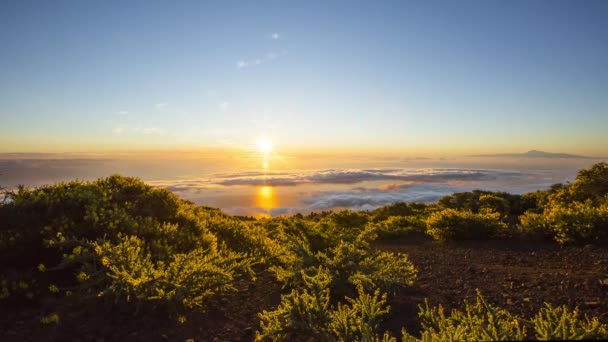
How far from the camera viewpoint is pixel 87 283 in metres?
4.58

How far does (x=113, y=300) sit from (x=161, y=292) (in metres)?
0.86

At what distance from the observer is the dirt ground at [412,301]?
396 centimetres

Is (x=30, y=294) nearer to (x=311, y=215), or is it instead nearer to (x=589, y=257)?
(x=589, y=257)

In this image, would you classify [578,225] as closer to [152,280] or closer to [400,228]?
[400,228]

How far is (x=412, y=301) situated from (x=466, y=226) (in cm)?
537

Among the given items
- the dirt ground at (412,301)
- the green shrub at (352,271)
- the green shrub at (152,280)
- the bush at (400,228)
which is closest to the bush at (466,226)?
the bush at (400,228)

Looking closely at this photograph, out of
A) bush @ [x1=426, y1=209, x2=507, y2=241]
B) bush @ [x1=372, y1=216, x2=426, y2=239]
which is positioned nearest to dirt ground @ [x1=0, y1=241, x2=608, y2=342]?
bush @ [x1=426, y1=209, x2=507, y2=241]

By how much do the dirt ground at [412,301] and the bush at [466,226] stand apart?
2.24 m

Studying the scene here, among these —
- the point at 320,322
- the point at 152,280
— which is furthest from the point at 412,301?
the point at 152,280

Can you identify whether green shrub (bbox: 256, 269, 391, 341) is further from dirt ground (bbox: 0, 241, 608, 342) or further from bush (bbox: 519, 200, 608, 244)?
bush (bbox: 519, 200, 608, 244)

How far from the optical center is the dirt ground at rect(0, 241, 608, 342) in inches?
156

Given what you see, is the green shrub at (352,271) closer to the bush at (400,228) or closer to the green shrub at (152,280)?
the green shrub at (152,280)

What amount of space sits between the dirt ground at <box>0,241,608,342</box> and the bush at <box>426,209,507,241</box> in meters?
2.24

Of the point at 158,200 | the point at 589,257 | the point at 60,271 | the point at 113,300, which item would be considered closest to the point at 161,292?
the point at 113,300
